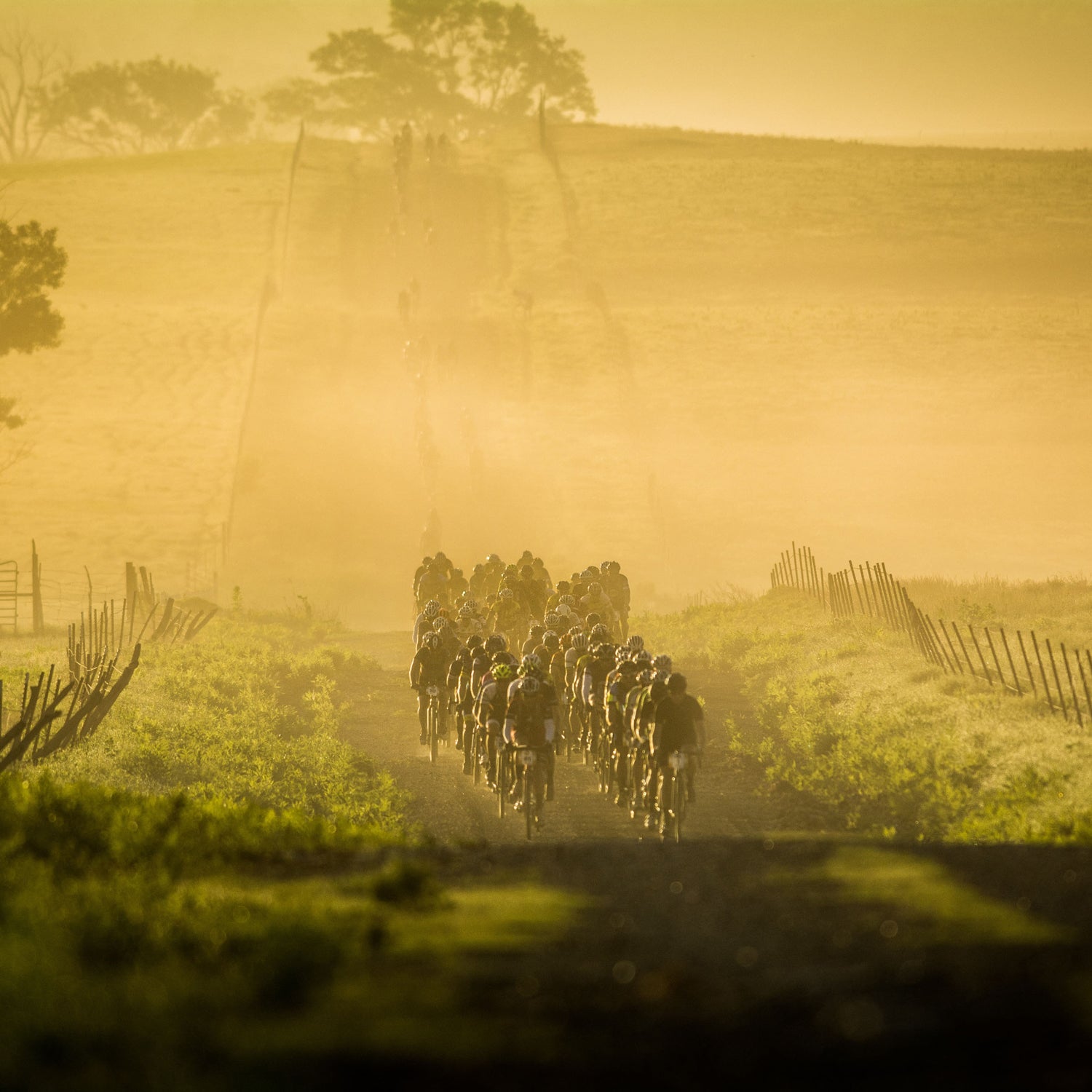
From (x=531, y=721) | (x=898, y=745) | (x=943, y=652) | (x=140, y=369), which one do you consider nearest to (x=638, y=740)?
(x=531, y=721)

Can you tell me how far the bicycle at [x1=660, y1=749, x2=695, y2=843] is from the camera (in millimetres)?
15117

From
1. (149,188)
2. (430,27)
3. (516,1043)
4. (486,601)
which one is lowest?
(516,1043)

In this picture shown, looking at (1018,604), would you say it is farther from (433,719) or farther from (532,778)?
(532,778)

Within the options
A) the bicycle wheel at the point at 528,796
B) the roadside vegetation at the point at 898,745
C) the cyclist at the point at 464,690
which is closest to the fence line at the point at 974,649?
the roadside vegetation at the point at 898,745

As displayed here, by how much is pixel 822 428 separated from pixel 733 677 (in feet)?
124

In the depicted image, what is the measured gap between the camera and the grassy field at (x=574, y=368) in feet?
182

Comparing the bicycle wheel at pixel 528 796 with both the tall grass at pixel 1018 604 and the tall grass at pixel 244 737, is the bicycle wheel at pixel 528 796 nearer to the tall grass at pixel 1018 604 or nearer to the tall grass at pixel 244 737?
the tall grass at pixel 244 737

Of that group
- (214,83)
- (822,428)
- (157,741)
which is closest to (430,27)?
(214,83)

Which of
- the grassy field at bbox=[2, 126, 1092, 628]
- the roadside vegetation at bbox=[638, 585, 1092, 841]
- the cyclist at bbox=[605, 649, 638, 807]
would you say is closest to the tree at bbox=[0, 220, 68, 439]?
the grassy field at bbox=[2, 126, 1092, 628]

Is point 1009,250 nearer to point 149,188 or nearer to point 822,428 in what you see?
point 822,428

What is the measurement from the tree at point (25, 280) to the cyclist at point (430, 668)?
24.8 m

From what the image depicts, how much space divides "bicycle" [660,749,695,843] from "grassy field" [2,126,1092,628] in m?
32.2

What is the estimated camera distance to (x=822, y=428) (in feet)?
213

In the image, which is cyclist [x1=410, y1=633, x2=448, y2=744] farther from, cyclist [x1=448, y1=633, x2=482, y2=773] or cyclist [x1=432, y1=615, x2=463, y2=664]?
cyclist [x1=448, y1=633, x2=482, y2=773]
